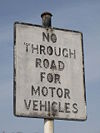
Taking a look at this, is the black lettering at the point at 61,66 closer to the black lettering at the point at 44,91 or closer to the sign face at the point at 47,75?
the sign face at the point at 47,75

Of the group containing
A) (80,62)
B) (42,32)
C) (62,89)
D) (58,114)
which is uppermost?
(42,32)

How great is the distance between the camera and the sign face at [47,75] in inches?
233

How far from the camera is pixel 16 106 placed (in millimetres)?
5801

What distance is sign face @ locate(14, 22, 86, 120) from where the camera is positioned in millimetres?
5926

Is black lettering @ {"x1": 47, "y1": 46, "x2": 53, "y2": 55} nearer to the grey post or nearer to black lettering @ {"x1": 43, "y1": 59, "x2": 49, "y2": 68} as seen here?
black lettering @ {"x1": 43, "y1": 59, "x2": 49, "y2": 68}

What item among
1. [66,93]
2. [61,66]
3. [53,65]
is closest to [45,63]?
[53,65]

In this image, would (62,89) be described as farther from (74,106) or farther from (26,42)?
(26,42)

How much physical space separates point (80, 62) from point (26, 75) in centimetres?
100

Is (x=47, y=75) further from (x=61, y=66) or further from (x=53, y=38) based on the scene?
(x=53, y=38)

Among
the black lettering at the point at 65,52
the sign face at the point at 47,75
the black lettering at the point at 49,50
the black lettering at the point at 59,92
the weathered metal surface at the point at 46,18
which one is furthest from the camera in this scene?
the weathered metal surface at the point at 46,18

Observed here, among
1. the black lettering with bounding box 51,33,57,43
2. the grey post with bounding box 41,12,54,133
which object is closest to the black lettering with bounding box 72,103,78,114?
the grey post with bounding box 41,12,54,133

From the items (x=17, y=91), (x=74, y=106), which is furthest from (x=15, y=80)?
(x=74, y=106)

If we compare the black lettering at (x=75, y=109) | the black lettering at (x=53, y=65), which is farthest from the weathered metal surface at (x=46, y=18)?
the black lettering at (x=75, y=109)

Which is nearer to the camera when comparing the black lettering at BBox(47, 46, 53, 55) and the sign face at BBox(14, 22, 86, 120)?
the sign face at BBox(14, 22, 86, 120)
